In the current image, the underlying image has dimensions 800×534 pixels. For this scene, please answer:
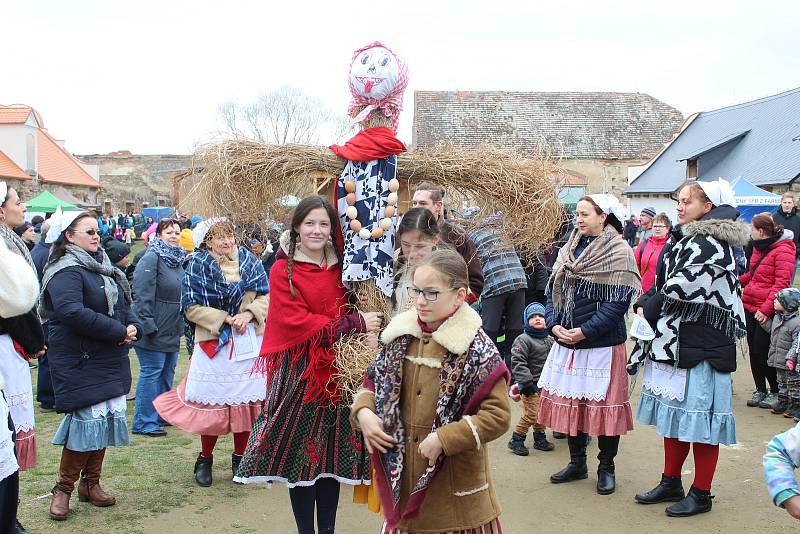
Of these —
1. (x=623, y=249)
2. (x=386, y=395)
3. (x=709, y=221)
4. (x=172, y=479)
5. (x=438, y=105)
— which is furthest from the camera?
(x=438, y=105)

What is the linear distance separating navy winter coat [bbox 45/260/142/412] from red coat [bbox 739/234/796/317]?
606 centimetres

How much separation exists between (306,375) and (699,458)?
2569mm

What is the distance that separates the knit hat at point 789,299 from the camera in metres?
6.62

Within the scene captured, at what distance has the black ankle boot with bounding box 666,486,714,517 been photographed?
4.37 meters

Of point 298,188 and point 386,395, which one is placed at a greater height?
point 298,188

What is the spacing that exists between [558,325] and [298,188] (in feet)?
6.97

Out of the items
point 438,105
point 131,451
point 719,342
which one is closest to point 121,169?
point 438,105

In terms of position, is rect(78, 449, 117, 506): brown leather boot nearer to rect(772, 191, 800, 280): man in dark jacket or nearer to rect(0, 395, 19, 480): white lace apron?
rect(0, 395, 19, 480): white lace apron

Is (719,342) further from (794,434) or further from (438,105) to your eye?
(438,105)

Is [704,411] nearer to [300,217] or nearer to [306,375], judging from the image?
[306,375]

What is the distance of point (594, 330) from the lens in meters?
4.59

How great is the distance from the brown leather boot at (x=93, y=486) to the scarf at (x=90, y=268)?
0.94 metres

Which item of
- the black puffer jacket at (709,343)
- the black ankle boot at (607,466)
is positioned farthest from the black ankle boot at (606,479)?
the black puffer jacket at (709,343)

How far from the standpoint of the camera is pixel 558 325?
4836 mm
